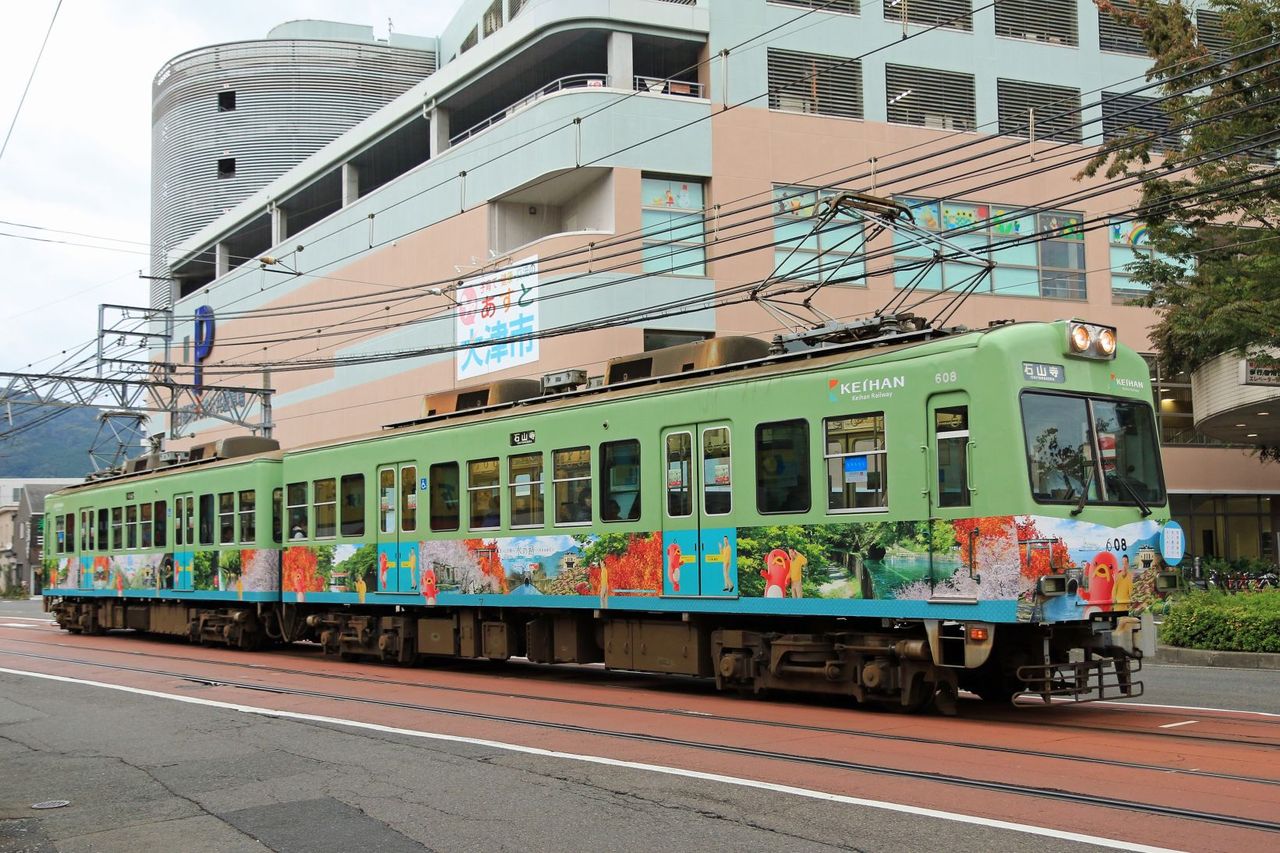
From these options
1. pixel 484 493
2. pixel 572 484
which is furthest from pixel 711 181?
pixel 572 484

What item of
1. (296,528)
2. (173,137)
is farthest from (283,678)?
(173,137)

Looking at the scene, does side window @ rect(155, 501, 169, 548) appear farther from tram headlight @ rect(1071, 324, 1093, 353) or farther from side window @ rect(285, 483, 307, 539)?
tram headlight @ rect(1071, 324, 1093, 353)

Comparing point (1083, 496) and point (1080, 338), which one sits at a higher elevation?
point (1080, 338)

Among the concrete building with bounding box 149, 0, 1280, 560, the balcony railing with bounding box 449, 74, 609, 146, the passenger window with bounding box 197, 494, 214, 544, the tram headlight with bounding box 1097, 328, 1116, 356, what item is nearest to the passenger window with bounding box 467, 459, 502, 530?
the tram headlight with bounding box 1097, 328, 1116, 356

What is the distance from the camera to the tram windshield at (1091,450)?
11.0 m

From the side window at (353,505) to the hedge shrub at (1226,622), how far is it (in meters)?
11.9

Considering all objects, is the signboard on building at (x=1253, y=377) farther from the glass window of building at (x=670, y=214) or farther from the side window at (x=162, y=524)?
the side window at (x=162, y=524)

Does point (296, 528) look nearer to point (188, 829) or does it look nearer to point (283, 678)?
point (283, 678)

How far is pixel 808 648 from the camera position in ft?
40.7

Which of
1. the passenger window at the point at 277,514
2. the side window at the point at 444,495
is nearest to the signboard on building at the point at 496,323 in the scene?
the passenger window at the point at 277,514

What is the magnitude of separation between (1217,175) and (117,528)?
886 inches

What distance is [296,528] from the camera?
2081cm

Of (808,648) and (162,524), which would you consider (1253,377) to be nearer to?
(808,648)

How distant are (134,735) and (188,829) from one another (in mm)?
4498
